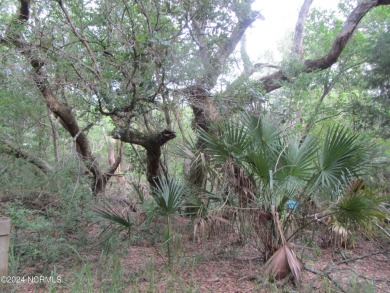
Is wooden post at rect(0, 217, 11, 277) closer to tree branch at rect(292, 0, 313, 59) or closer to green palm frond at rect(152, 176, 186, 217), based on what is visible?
green palm frond at rect(152, 176, 186, 217)

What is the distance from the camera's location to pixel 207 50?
673 cm

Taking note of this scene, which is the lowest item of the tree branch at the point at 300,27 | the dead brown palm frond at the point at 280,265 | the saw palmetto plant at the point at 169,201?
the dead brown palm frond at the point at 280,265

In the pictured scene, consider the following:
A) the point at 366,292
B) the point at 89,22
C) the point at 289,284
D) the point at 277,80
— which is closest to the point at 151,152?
the point at 89,22

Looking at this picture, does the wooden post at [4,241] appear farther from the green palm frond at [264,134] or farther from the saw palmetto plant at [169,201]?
the green palm frond at [264,134]

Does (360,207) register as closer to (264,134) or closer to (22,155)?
(264,134)

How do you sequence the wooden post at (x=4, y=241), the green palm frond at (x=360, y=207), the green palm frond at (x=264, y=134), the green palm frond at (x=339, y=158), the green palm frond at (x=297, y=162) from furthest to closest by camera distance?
1. the green palm frond at (x=264, y=134)
2. the green palm frond at (x=297, y=162)
3. the green palm frond at (x=339, y=158)
4. the green palm frond at (x=360, y=207)
5. the wooden post at (x=4, y=241)

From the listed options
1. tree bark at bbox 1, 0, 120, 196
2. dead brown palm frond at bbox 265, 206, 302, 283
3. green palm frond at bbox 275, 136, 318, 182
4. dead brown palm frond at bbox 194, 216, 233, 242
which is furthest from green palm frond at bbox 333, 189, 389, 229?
tree bark at bbox 1, 0, 120, 196

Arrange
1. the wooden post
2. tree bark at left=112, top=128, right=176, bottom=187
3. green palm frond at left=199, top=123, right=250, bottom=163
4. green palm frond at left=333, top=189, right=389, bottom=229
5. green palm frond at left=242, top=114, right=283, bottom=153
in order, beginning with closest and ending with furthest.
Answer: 1. the wooden post
2. green palm frond at left=333, top=189, right=389, bottom=229
3. green palm frond at left=199, top=123, right=250, bottom=163
4. green palm frond at left=242, top=114, right=283, bottom=153
5. tree bark at left=112, top=128, right=176, bottom=187

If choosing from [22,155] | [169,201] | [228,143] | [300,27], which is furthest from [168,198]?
[300,27]

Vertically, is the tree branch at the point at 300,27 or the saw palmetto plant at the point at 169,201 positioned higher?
the tree branch at the point at 300,27

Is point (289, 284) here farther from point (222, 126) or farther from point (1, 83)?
point (1, 83)

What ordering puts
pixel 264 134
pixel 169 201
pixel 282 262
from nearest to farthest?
pixel 282 262
pixel 169 201
pixel 264 134

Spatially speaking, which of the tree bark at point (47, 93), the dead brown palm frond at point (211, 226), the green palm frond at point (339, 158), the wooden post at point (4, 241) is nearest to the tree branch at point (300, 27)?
the tree bark at point (47, 93)

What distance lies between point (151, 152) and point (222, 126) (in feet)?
10.8
